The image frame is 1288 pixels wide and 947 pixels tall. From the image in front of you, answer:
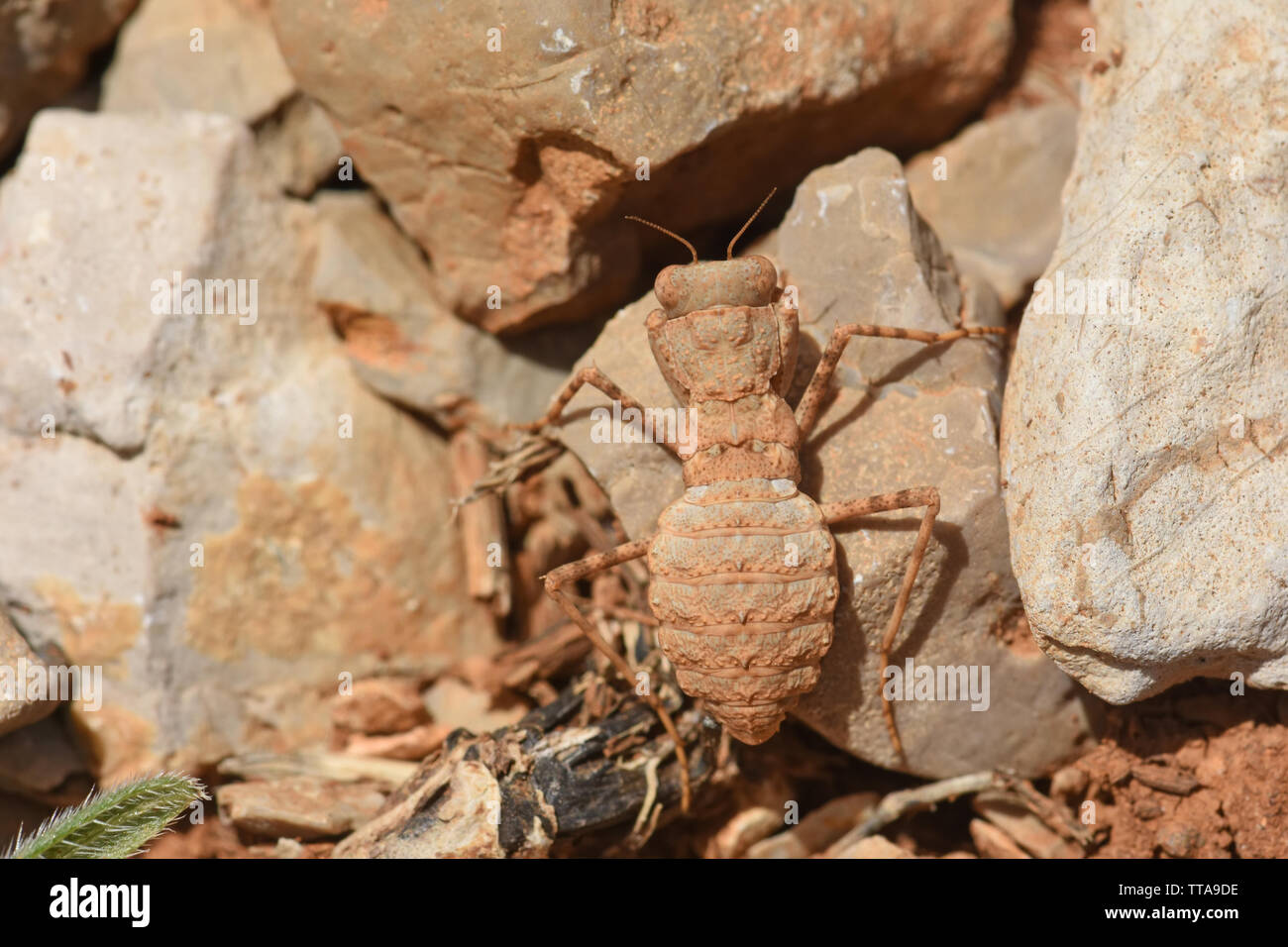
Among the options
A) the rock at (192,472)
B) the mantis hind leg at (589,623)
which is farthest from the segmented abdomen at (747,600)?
the rock at (192,472)

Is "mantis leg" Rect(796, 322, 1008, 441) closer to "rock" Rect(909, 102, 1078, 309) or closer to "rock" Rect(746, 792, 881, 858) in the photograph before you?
"rock" Rect(909, 102, 1078, 309)

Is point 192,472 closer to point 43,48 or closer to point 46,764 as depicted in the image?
point 46,764

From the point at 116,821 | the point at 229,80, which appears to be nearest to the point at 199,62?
the point at 229,80

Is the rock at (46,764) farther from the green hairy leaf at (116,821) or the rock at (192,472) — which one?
the green hairy leaf at (116,821)

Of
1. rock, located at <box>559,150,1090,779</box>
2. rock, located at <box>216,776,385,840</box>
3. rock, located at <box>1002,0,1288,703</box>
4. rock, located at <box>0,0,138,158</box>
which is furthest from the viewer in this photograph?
rock, located at <box>0,0,138,158</box>

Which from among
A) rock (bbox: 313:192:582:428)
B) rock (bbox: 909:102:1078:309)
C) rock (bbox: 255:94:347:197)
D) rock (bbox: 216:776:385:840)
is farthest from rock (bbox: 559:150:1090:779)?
rock (bbox: 255:94:347:197)

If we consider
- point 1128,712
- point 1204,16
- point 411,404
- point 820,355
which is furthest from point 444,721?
point 1204,16
